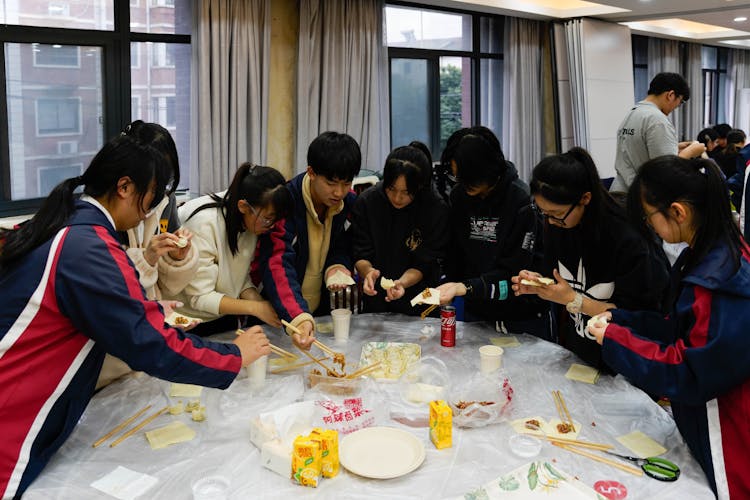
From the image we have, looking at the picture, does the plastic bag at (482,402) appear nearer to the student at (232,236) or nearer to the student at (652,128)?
the student at (232,236)

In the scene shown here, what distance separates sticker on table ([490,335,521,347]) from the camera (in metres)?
2.30

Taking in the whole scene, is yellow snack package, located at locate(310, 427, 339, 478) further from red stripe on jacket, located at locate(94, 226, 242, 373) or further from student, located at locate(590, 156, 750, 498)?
student, located at locate(590, 156, 750, 498)

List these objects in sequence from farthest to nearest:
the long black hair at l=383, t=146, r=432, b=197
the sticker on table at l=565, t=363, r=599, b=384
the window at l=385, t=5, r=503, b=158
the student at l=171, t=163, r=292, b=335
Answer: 1. the window at l=385, t=5, r=503, b=158
2. the long black hair at l=383, t=146, r=432, b=197
3. the student at l=171, t=163, r=292, b=335
4. the sticker on table at l=565, t=363, r=599, b=384

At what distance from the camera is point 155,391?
75.5 inches

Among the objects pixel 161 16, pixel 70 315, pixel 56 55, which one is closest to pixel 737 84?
pixel 161 16

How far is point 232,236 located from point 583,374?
4.21ft

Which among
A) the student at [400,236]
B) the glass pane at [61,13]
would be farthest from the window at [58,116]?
the student at [400,236]

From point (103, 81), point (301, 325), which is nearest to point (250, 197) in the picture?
point (301, 325)

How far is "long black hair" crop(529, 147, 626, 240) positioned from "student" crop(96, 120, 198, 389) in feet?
3.84

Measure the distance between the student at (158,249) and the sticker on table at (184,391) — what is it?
0.62 feet

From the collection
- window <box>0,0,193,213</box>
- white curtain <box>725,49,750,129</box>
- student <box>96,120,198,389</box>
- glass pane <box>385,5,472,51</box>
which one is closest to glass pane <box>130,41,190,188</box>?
window <box>0,0,193,213</box>

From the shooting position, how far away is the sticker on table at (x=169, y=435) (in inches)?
63.9

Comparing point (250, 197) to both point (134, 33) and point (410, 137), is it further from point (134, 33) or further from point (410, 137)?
point (410, 137)

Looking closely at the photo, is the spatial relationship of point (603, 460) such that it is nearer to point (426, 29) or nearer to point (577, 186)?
point (577, 186)
